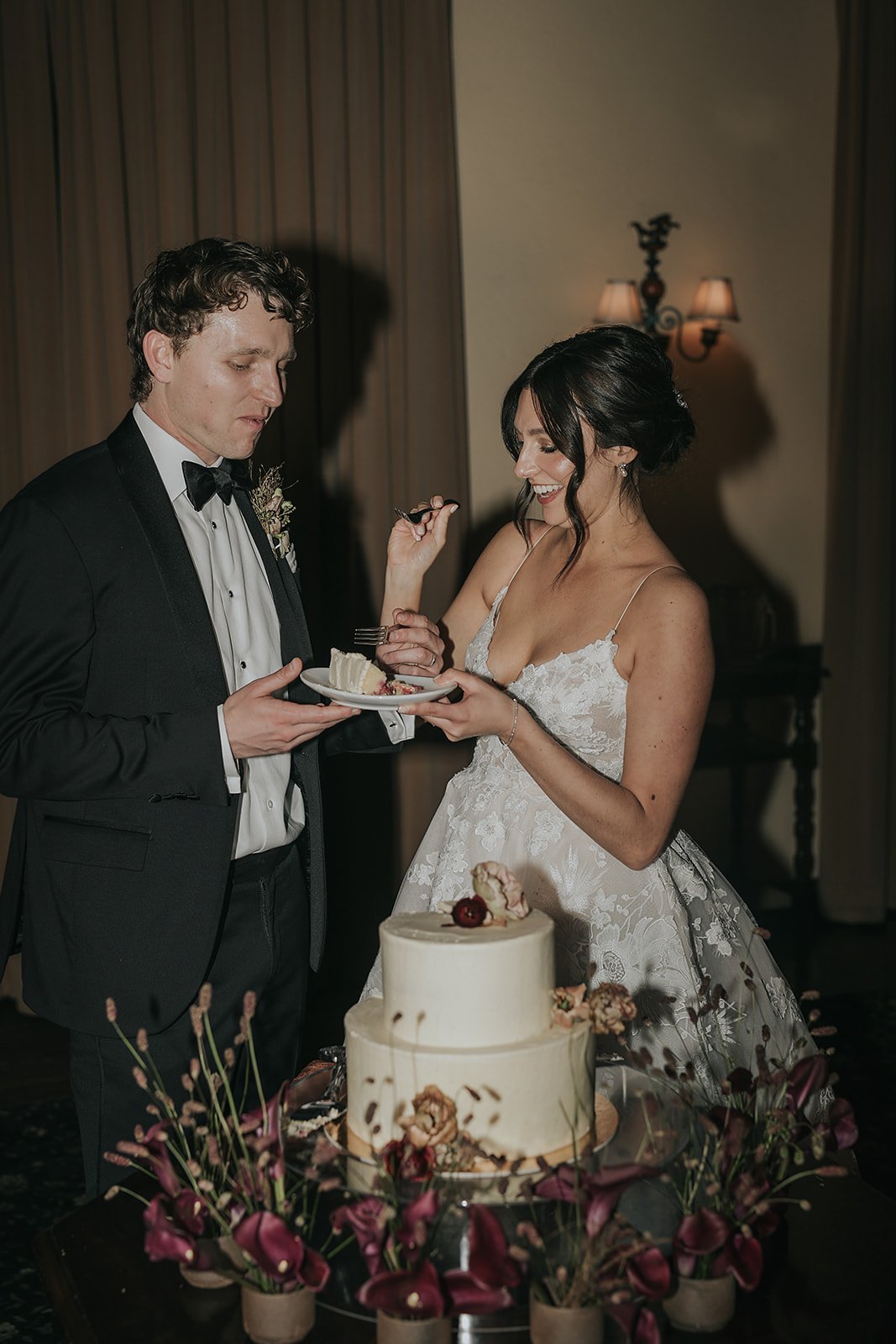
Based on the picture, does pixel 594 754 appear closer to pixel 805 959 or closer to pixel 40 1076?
pixel 40 1076

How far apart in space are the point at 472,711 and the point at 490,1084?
2.70 ft

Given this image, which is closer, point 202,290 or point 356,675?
point 356,675

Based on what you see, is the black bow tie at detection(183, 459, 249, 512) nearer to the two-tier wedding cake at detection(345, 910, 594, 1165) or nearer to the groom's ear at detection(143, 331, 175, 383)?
the groom's ear at detection(143, 331, 175, 383)

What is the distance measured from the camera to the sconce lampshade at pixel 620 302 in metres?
4.70

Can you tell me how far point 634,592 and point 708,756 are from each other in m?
2.43

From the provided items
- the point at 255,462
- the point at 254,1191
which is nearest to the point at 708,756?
the point at 255,462

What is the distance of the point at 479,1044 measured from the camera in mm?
1392

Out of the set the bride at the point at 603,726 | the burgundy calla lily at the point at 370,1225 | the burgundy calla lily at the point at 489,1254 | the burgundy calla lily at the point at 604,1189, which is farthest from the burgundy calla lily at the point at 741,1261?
the bride at the point at 603,726

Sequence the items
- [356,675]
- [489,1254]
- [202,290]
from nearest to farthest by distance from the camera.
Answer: [489,1254], [356,675], [202,290]

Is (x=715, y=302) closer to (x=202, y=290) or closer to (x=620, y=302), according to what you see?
(x=620, y=302)

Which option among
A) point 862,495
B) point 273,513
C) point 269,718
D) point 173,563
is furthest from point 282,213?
point 269,718

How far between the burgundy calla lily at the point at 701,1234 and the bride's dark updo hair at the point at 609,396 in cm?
145

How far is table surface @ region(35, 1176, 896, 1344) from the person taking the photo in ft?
4.51

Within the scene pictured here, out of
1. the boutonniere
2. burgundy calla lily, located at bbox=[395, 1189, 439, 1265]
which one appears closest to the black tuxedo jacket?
the boutonniere
